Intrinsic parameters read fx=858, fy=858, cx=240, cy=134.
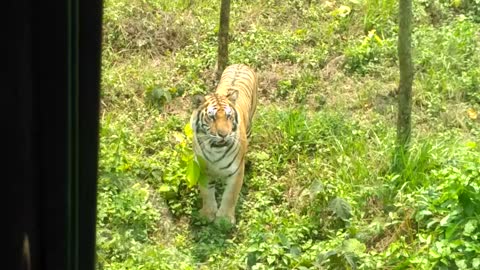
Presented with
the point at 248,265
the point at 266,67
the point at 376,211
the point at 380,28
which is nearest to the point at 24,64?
the point at 248,265

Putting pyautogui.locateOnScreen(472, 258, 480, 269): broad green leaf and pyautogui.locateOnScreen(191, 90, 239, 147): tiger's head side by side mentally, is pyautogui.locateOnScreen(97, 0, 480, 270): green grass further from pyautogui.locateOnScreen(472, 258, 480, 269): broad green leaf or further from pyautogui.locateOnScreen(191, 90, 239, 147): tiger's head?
pyautogui.locateOnScreen(191, 90, 239, 147): tiger's head

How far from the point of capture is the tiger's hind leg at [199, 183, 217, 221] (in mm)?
2837

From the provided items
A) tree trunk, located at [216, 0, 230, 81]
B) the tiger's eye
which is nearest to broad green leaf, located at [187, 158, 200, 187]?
the tiger's eye

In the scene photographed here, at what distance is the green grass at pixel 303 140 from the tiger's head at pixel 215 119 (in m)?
0.15

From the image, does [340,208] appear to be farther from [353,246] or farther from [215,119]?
[215,119]

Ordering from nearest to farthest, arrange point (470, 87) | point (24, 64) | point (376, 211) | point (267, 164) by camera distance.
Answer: point (24, 64) < point (376, 211) < point (267, 164) < point (470, 87)

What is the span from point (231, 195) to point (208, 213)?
101 mm

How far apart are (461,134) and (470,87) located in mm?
305

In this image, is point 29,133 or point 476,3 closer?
point 29,133

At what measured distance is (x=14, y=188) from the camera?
104 centimetres

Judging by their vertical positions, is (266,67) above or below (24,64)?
below

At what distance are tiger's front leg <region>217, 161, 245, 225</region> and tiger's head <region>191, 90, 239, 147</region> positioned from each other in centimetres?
13

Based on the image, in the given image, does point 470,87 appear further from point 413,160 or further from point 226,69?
point 226,69

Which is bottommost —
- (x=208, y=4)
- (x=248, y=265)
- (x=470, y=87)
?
(x=248, y=265)
